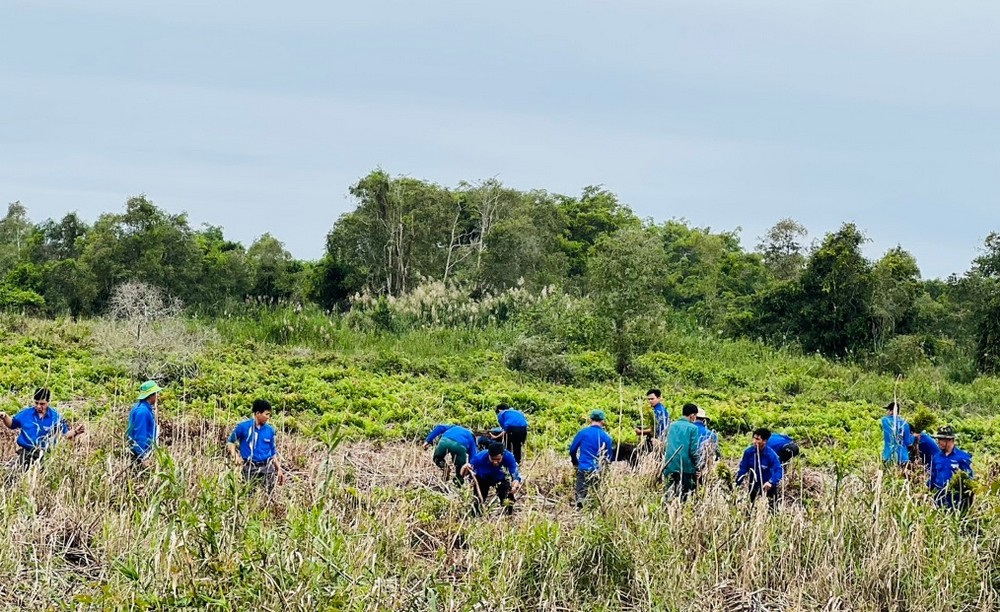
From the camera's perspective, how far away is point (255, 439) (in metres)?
7.29

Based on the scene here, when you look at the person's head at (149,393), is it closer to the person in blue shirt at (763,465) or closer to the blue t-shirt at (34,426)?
the blue t-shirt at (34,426)

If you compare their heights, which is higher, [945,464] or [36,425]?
[945,464]

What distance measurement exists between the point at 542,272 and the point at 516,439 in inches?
888

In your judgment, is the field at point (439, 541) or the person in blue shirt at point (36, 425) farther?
the person in blue shirt at point (36, 425)

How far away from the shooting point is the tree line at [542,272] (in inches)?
899

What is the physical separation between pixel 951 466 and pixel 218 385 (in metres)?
10.2

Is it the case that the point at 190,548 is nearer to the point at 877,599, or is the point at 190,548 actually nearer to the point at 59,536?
the point at 59,536

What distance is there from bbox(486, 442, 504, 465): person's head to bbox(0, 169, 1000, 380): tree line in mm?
12691

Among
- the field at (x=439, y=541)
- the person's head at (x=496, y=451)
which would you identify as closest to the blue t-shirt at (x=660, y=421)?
the field at (x=439, y=541)

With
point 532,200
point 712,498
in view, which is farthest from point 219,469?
point 532,200

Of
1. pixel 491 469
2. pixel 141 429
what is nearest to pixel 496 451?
pixel 491 469

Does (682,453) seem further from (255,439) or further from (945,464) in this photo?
(255,439)

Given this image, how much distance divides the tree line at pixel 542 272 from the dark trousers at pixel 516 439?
1118 centimetres

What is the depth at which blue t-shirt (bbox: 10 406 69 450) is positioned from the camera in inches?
281
